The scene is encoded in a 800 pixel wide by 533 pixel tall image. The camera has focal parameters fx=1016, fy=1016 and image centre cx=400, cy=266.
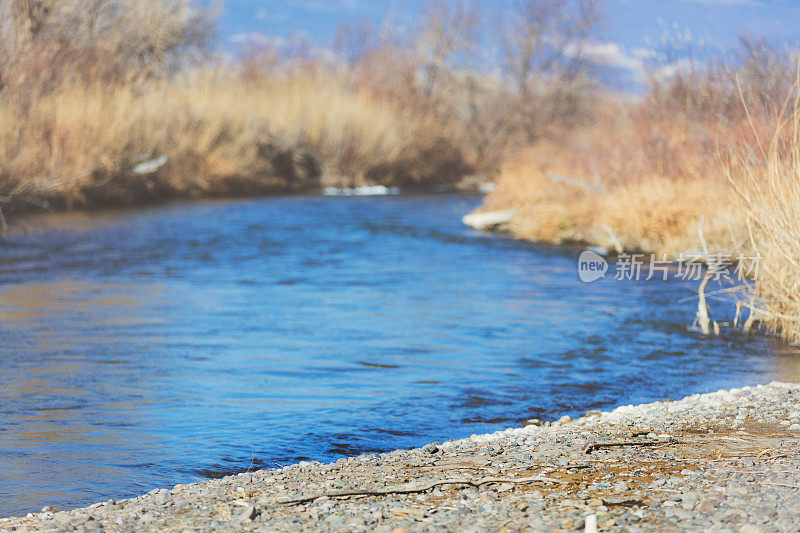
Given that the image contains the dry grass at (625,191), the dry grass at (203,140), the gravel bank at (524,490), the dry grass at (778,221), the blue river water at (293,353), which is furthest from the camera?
the dry grass at (203,140)

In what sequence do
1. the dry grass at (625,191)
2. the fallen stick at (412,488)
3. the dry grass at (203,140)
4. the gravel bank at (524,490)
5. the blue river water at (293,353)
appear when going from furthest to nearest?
the dry grass at (203,140), the dry grass at (625,191), the blue river water at (293,353), the fallen stick at (412,488), the gravel bank at (524,490)

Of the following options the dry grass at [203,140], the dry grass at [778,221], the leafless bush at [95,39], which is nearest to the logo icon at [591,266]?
the dry grass at [778,221]

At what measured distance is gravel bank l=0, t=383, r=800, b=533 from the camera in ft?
14.4

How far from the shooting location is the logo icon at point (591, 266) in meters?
15.3

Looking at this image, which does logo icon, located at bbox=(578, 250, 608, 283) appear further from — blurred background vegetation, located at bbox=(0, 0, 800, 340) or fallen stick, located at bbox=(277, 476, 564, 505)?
fallen stick, located at bbox=(277, 476, 564, 505)

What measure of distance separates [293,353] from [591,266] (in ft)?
25.0

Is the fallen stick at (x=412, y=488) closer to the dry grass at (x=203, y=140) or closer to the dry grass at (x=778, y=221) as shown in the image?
the dry grass at (x=778, y=221)

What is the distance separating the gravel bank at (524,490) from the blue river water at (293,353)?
89 centimetres

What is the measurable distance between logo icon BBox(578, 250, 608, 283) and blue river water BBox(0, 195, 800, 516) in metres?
0.20

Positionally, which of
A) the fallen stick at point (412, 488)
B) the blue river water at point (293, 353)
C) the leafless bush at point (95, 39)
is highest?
the leafless bush at point (95, 39)

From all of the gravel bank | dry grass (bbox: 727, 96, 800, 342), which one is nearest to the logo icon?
dry grass (bbox: 727, 96, 800, 342)

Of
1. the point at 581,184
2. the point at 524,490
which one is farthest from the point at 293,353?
the point at 581,184

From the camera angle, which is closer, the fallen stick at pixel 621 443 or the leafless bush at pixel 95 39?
the fallen stick at pixel 621 443

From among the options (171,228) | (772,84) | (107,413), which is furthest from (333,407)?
(171,228)
